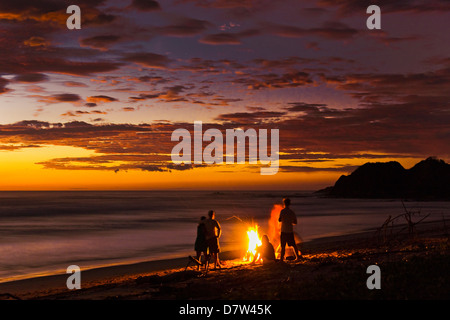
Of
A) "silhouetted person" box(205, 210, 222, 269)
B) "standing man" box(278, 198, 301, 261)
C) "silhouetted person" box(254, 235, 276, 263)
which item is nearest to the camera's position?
"standing man" box(278, 198, 301, 261)

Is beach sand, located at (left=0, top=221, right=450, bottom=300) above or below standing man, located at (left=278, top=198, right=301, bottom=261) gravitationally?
below

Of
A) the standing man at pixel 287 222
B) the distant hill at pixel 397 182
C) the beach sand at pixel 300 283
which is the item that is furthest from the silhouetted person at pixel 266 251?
the distant hill at pixel 397 182

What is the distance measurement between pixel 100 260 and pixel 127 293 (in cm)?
1464

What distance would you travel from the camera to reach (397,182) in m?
164

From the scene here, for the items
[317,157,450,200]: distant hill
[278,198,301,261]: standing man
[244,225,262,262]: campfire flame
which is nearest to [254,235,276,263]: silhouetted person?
[244,225,262,262]: campfire flame

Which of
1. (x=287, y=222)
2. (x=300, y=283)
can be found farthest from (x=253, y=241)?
(x=300, y=283)

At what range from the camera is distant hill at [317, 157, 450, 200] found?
148 metres

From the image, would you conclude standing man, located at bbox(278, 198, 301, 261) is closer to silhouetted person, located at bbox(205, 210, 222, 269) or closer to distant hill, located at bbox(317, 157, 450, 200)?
silhouetted person, located at bbox(205, 210, 222, 269)

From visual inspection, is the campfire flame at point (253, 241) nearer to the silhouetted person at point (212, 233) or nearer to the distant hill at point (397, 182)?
the silhouetted person at point (212, 233)

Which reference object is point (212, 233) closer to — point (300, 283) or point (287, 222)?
point (287, 222)
